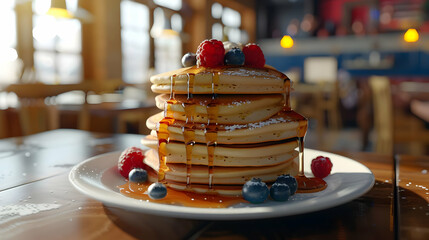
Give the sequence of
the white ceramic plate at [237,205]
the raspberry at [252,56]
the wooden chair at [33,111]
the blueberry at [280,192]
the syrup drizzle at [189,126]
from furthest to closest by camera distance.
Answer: the wooden chair at [33,111]
the raspberry at [252,56]
the syrup drizzle at [189,126]
the blueberry at [280,192]
the white ceramic plate at [237,205]

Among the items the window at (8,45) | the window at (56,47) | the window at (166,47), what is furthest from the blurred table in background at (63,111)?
the window at (166,47)

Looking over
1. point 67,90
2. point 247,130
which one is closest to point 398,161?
point 247,130

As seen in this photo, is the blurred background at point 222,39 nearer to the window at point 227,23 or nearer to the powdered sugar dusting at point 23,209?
the window at point 227,23

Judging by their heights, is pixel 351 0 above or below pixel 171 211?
above

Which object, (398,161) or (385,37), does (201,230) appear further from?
(385,37)

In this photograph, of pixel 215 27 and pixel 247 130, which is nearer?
pixel 247 130

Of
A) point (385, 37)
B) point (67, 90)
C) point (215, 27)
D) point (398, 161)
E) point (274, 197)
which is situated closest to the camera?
point (274, 197)
